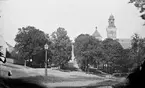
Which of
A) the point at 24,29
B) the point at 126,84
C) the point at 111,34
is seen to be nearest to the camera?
→ the point at 126,84

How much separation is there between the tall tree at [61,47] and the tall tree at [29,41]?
327 millimetres

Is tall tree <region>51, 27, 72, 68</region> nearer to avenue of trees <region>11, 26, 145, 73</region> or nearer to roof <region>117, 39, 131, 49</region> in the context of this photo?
avenue of trees <region>11, 26, 145, 73</region>

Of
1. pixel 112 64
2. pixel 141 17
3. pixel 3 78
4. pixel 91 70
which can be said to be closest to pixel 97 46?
pixel 91 70

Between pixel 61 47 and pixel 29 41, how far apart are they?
1.04 metres

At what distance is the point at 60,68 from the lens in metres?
6.12

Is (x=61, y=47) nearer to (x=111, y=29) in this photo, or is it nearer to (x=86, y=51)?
(x=86, y=51)

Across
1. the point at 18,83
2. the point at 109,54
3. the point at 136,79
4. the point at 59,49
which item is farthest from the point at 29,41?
the point at 136,79

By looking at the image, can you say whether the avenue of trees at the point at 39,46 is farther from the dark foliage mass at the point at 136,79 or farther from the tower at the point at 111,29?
the dark foliage mass at the point at 136,79

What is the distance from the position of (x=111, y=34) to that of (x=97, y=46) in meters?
0.99

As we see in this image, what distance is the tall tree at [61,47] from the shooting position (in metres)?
6.04

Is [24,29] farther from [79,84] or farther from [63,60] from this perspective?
[79,84]

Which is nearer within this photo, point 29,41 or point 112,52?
point 112,52

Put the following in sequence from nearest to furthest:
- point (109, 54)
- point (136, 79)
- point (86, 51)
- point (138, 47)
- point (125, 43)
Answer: point (136, 79)
point (138, 47)
point (125, 43)
point (109, 54)
point (86, 51)

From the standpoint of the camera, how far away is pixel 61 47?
6.29 m
